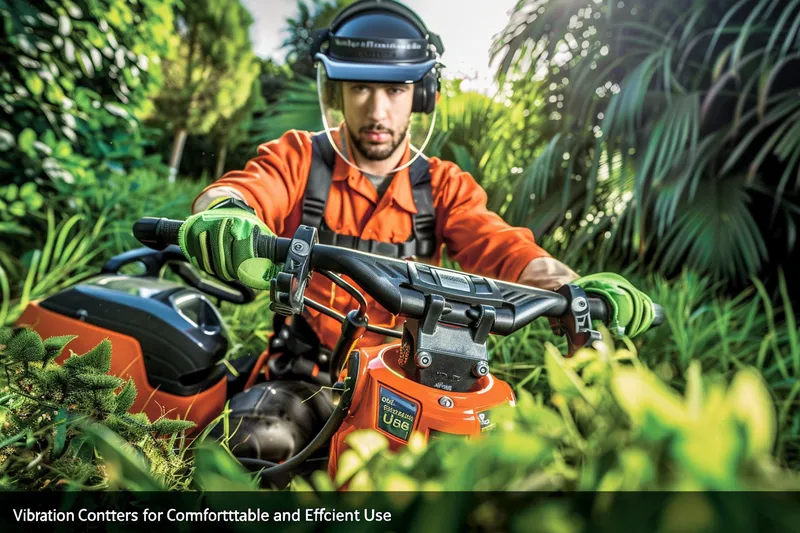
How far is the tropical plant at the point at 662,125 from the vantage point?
2.29 metres

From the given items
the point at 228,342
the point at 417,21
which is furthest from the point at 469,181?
the point at 228,342

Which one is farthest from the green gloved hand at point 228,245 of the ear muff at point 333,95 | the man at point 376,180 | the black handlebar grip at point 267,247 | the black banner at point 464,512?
the ear muff at point 333,95

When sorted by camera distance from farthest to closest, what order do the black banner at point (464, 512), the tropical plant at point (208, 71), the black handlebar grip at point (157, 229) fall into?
1. the tropical plant at point (208, 71)
2. the black handlebar grip at point (157, 229)
3. the black banner at point (464, 512)

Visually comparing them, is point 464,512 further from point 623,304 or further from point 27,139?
point 27,139

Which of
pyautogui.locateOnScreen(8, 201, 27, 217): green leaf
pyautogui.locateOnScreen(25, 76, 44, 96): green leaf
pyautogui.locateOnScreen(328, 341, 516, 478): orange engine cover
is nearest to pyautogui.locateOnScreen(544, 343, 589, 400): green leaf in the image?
pyautogui.locateOnScreen(328, 341, 516, 478): orange engine cover

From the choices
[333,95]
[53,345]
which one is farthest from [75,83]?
[53,345]

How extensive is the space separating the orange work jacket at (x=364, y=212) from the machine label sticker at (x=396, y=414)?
1.78ft

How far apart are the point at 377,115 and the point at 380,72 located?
19 centimetres

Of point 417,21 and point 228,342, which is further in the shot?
point 228,342

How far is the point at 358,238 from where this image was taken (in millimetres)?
1405

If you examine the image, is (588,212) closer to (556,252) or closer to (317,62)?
(556,252)

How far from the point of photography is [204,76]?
386 inches

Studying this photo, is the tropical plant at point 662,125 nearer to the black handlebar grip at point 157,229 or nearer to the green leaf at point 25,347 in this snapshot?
the black handlebar grip at point 157,229

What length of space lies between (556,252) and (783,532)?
2303mm
